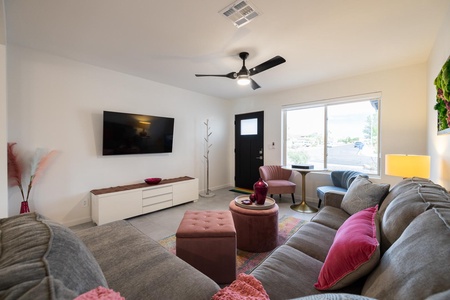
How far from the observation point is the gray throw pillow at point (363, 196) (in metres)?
1.89

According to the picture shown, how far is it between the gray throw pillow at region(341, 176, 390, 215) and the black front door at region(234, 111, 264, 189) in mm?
2727

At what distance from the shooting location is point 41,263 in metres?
0.59

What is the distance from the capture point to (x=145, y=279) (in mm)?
1003

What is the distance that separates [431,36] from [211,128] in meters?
3.98

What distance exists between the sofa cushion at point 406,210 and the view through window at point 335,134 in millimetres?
2638

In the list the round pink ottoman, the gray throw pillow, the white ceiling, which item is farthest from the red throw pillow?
the white ceiling

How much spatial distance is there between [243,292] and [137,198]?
2782 mm

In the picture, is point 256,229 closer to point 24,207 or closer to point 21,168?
point 24,207

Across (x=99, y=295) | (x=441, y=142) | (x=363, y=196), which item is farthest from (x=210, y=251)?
(x=441, y=142)

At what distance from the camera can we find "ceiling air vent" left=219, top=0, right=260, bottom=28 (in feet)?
5.73

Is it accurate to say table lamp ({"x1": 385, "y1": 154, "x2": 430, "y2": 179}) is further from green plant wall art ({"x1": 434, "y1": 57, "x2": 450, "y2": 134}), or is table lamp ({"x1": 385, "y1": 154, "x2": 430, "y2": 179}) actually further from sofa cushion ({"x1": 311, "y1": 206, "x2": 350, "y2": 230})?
sofa cushion ({"x1": 311, "y1": 206, "x2": 350, "y2": 230})

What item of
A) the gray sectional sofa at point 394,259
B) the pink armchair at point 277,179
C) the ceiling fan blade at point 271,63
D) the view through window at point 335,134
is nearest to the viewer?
the gray sectional sofa at point 394,259

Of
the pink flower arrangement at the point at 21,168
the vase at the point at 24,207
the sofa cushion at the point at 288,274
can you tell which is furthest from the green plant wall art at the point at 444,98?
the vase at the point at 24,207

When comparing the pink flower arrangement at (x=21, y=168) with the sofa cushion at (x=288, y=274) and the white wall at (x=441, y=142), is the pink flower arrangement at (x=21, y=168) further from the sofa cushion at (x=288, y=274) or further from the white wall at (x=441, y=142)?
the white wall at (x=441, y=142)
